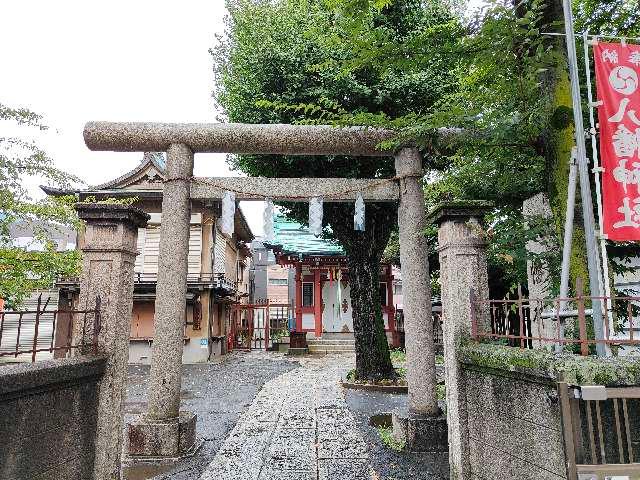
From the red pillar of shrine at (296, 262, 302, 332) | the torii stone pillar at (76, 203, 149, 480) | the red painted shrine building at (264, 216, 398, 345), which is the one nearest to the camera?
the torii stone pillar at (76, 203, 149, 480)

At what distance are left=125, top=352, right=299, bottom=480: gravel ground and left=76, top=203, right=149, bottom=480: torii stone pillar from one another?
937 millimetres

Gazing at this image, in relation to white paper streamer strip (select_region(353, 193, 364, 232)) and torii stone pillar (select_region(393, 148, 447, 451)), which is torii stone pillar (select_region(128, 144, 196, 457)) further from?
torii stone pillar (select_region(393, 148, 447, 451))

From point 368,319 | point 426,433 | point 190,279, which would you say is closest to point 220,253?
point 190,279

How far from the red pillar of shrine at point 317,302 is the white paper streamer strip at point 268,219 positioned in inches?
638

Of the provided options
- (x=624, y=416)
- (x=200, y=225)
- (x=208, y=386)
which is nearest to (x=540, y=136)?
(x=624, y=416)

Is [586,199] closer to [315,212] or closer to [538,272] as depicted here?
[538,272]

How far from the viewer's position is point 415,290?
261 inches

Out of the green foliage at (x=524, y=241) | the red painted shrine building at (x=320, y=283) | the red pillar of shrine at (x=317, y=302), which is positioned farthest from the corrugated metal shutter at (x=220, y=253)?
the green foliage at (x=524, y=241)

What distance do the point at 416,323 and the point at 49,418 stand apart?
4841 millimetres

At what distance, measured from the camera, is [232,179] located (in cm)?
698

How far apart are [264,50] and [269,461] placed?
827 centimetres

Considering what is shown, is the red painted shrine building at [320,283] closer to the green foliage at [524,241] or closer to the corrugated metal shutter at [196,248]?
the corrugated metal shutter at [196,248]

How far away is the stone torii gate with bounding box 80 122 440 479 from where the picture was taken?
20.6ft

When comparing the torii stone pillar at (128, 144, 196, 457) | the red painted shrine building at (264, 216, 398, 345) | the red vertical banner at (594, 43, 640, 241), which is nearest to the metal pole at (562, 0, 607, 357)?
the red vertical banner at (594, 43, 640, 241)
